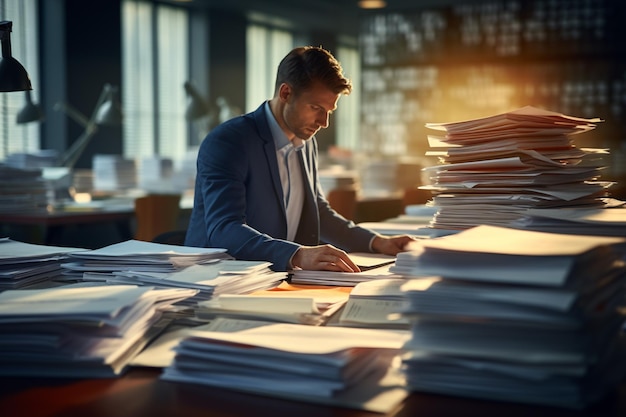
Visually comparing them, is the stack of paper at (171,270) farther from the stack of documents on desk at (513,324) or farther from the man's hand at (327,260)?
the stack of documents on desk at (513,324)

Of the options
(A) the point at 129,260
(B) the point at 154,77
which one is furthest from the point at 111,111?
(A) the point at 129,260

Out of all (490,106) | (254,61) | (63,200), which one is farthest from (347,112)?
(63,200)

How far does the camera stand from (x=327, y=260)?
1.82m

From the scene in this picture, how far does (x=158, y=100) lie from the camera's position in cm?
1001

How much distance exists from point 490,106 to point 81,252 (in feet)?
25.2

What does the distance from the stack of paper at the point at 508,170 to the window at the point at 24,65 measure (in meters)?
6.33

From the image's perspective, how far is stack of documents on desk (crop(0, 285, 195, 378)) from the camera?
1110mm

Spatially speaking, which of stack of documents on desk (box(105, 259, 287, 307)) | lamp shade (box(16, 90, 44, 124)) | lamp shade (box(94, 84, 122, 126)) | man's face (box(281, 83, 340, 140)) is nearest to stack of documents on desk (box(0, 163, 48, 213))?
lamp shade (box(16, 90, 44, 124))

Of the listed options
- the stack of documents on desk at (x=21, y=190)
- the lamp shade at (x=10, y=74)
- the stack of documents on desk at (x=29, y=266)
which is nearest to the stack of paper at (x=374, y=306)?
the stack of documents on desk at (x=29, y=266)

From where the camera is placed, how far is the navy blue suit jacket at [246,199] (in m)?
2.28

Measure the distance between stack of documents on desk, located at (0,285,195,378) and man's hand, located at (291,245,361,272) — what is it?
0.69 metres

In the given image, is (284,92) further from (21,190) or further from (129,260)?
(21,190)

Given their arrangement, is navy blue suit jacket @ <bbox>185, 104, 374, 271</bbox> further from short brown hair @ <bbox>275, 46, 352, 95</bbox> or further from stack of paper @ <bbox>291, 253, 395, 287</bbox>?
stack of paper @ <bbox>291, 253, 395, 287</bbox>

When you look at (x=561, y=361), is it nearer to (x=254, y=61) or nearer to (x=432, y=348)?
(x=432, y=348)
